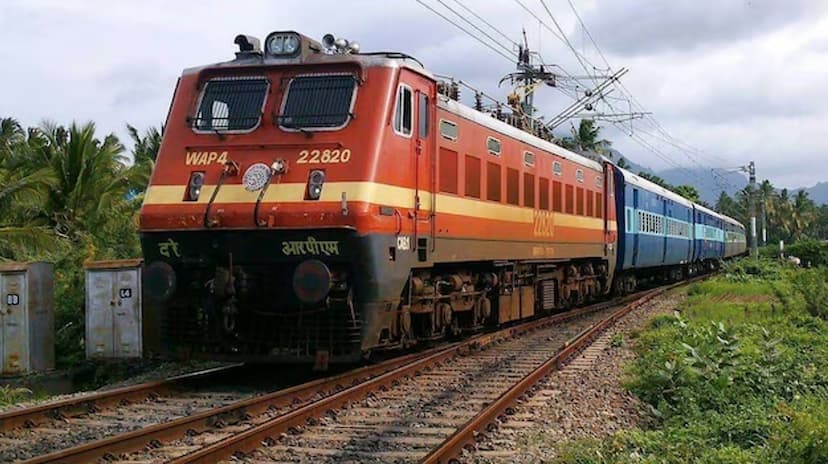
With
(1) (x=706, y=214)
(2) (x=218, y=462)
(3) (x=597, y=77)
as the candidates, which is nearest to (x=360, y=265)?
(2) (x=218, y=462)

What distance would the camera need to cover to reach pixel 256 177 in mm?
9641

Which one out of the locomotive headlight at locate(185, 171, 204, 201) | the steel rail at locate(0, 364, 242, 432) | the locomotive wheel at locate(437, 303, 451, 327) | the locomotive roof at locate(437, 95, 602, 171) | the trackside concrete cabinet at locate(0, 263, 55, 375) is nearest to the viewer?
the steel rail at locate(0, 364, 242, 432)

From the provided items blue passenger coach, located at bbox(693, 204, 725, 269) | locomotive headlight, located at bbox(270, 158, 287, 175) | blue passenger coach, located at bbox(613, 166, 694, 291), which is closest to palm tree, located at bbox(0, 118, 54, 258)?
locomotive headlight, located at bbox(270, 158, 287, 175)

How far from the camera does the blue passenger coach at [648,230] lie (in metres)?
23.5

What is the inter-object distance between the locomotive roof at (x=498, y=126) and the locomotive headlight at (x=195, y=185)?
3126 millimetres

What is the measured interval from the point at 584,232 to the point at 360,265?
10319 mm

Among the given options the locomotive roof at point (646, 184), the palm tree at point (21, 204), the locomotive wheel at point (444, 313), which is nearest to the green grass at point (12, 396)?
the locomotive wheel at point (444, 313)

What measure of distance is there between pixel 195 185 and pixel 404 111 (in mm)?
2507

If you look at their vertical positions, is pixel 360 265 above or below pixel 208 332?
above

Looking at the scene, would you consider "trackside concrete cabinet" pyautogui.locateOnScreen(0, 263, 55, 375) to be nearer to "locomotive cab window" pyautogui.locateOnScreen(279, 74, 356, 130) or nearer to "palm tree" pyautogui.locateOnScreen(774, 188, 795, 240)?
"locomotive cab window" pyautogui.locateOnScreen(279, 74, 356, 130)

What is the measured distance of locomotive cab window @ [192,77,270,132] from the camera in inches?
401

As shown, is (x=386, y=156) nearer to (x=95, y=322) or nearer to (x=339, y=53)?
(x=339, y=53)

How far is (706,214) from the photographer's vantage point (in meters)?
42.0

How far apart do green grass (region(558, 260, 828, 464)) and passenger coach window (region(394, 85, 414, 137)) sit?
379 cm
